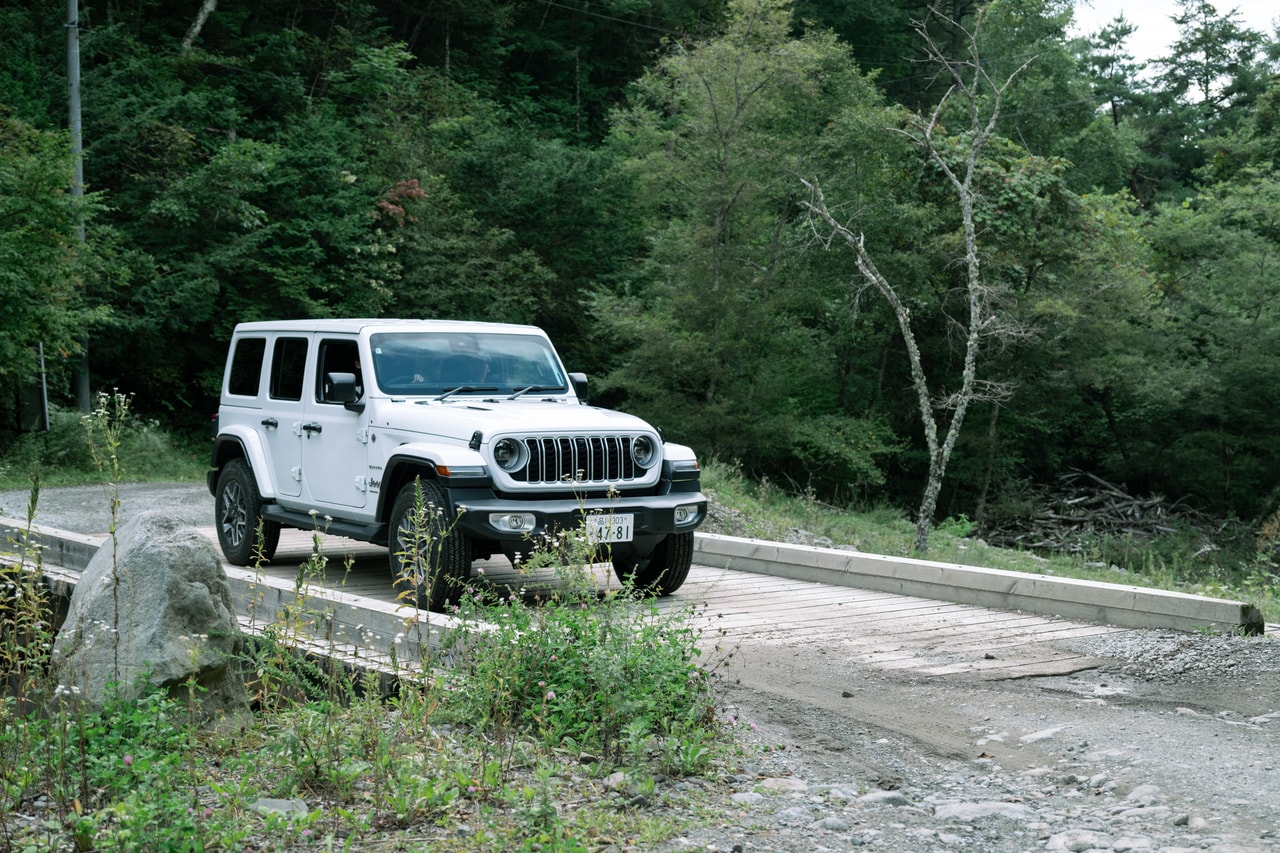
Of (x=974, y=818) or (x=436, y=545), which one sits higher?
(x=436, y=545)

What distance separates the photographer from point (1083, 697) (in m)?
6.38

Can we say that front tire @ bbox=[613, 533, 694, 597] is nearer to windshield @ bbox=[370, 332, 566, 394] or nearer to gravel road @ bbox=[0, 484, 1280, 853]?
gravel road @ bbox=[0, 484, 1280, 853]

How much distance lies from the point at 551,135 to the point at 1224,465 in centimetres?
2287

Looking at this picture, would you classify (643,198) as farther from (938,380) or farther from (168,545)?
(168,545)

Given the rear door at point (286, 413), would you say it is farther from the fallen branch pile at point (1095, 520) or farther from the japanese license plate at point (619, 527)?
the fallen branch pile at point (1095, 520)

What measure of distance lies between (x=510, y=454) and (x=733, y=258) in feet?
70.4

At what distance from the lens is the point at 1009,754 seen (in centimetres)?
536

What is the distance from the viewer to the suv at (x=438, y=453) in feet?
25.7

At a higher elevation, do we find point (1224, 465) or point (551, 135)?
point (551, 135)

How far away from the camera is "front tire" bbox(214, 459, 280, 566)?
9.96 metres

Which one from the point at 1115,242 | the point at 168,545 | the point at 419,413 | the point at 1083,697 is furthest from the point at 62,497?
the point at 1115,242

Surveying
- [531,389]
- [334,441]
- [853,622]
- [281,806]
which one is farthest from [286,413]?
[281,806]

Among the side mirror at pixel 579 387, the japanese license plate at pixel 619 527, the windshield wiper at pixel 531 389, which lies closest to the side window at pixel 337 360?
the windshield wiper at pixel 531 389

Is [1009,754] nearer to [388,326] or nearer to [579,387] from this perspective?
[579,387]
